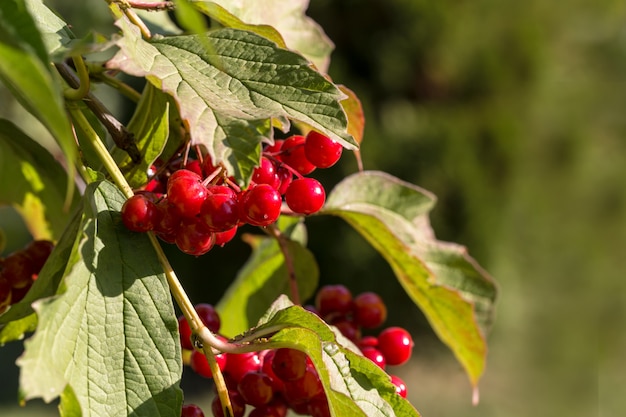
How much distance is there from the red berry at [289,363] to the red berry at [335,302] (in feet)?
0.79

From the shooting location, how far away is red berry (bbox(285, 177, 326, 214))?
601 mm

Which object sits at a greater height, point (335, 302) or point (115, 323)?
point (115, 323)

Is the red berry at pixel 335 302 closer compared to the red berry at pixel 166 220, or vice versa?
the red berry at pixel 166 220

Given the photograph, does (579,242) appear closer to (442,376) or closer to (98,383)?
(442,376)

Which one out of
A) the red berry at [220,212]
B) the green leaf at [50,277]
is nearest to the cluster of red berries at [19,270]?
the green leaf at [50,277]

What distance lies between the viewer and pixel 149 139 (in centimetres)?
61

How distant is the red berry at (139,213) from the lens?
516mm

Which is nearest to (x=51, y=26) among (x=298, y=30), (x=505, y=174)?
(x=298, y=30)

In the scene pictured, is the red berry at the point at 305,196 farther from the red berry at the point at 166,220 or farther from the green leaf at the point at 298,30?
the green leaf at the point at 298,30

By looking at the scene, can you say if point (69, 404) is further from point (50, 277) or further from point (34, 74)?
point (34, 74)

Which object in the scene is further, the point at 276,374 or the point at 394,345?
the point at 394,345

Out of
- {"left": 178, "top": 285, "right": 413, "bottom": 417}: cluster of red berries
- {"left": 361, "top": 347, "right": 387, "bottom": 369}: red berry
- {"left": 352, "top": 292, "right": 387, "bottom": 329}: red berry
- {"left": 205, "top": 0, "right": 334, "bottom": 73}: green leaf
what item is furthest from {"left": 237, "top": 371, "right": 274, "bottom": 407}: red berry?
{"left": 205, "top": 0, "right": 334, "bottom": 73}: green leaf

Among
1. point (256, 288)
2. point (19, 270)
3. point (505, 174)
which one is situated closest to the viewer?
point (19, 270)

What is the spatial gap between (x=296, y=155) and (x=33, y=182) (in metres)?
0.33
